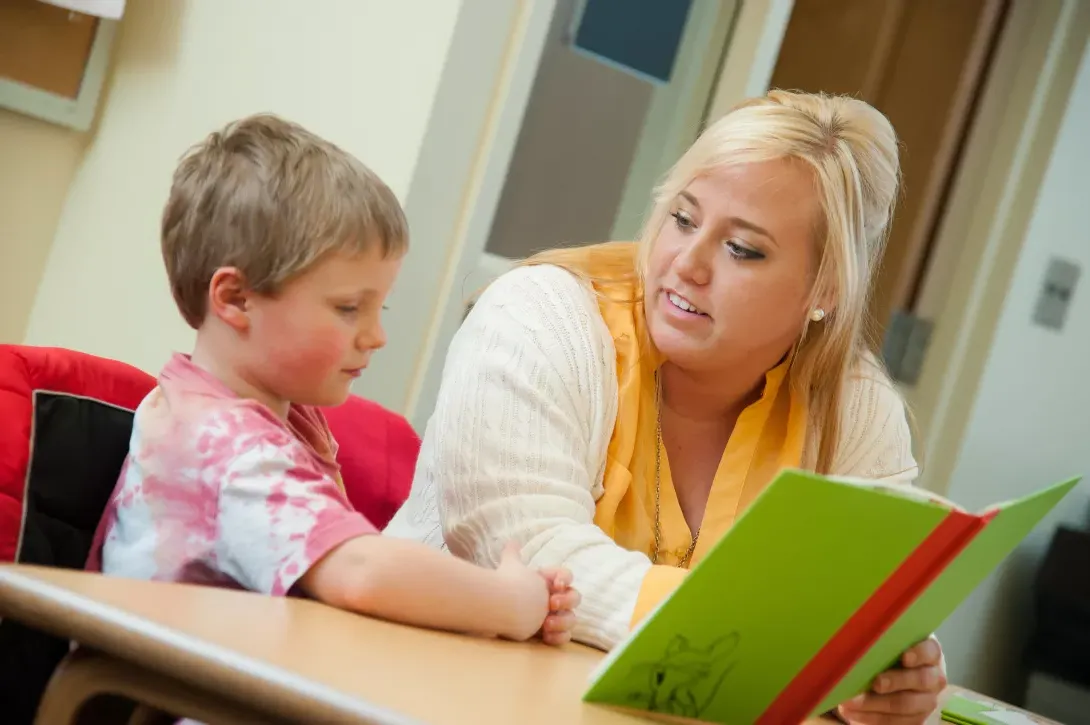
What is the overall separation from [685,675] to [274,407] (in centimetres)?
45

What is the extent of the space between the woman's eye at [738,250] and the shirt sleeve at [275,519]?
633 mm

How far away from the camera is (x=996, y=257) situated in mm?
3305

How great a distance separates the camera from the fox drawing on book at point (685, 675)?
850mm

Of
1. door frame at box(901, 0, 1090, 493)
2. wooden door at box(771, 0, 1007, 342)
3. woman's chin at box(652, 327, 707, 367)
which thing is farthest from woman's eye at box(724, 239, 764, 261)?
door frame at box(901, 0, 1090, 493)

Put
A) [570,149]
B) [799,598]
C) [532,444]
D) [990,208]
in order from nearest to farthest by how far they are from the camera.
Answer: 1. [799,598]
2. [532,444]
3. [570,149]
4. [990,208]

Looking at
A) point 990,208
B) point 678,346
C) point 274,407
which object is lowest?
point 274,407

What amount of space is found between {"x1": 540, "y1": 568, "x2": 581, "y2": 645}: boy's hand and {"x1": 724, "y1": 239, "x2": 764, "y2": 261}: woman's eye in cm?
53

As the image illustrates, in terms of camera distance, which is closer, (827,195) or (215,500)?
(215,500)

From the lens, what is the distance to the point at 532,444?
1.25 m

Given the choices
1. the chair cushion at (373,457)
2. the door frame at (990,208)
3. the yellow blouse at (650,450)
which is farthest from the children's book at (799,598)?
the door frame at (990,208)

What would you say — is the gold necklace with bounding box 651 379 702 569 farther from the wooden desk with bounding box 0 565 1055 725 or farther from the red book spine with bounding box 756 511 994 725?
the wooden desk with bounding box 0 565 1055 725

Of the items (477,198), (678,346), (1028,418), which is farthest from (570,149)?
(1028,418)

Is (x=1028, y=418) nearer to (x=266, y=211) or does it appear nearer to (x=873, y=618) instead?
(x=873, y=618)

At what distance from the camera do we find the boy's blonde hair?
106 cm
